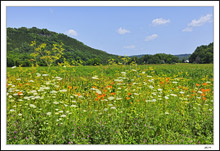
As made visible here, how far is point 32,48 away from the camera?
15.7 feet

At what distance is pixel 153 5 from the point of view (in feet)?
11.2

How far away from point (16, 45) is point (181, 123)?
15.3 feet

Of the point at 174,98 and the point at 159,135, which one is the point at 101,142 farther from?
the point at 174,98

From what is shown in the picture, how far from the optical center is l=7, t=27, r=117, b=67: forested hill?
4336 millimetres

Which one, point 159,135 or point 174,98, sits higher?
point 174,98

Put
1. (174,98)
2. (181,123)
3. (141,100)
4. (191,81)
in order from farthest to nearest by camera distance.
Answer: (191,81) → (174,98) → (141,100) → (181,123)

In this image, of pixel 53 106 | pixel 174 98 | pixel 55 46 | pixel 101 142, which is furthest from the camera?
pixel 55 46

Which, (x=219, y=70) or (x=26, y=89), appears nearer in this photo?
(x=219, y=70)

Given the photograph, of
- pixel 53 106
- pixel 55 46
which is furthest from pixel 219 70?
pixel 55 46

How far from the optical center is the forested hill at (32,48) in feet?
14.2

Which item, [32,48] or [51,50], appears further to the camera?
[51,50]

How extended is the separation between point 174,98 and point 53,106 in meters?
3.10

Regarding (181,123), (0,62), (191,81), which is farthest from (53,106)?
(191,81)

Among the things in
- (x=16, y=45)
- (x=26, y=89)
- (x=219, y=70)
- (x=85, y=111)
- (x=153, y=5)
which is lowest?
(x=85, y=111)
